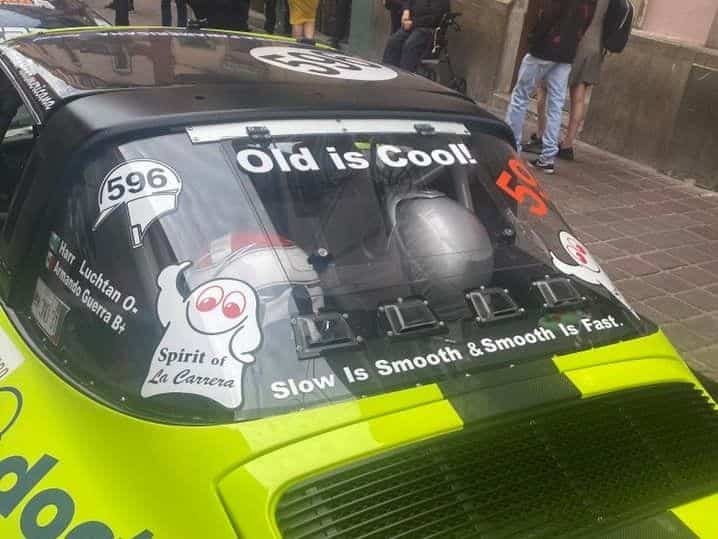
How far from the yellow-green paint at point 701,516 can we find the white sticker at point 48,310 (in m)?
1.48

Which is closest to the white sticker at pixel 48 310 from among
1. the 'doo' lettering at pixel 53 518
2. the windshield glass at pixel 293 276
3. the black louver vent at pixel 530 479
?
the windshield glass at pixel 293 276

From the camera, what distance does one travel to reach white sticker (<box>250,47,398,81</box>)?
103 inches

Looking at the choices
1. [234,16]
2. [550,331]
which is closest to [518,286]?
[550,331]

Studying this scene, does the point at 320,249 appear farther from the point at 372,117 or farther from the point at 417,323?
the point at 372,117

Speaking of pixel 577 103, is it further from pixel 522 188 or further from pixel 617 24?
pixel 522 188

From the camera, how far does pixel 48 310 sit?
1.99 metres

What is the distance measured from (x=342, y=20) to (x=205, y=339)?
11518mm

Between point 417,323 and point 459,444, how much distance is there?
1.13 ft

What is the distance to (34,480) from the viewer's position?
1.62 m

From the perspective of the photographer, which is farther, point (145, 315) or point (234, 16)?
point (234, 16)

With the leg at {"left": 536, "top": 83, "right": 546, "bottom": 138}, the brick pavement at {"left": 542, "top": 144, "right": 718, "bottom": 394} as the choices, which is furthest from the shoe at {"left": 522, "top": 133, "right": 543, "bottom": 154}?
the brick pavement at {"left": 542, "top": 144, "right": 718, "bottom": 394}

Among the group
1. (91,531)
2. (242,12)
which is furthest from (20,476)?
(242,12)

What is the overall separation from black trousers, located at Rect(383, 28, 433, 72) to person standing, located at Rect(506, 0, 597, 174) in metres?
1.62

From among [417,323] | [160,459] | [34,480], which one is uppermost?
[417,323]
